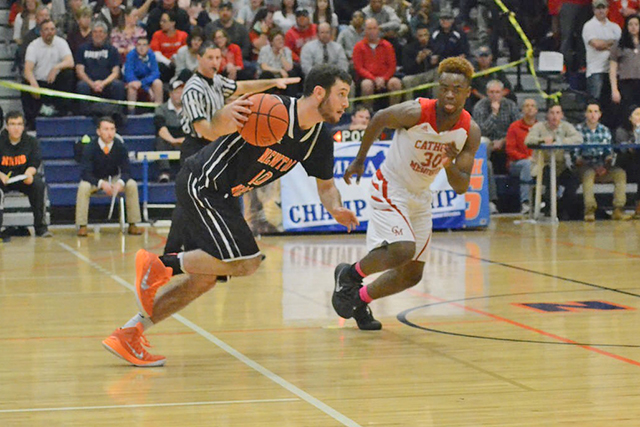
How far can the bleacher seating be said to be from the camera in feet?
52.0

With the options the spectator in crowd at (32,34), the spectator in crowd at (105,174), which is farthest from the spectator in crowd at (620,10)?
the spectator in crowd at (32,34)

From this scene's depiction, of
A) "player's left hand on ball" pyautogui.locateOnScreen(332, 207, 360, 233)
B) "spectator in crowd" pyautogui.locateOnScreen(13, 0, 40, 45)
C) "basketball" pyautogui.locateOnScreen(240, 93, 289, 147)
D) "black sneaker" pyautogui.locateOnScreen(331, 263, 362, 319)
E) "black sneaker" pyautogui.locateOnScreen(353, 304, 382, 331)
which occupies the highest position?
"spectator in crowd" pyautogui.locateOnScreen(13, 0, 40, 45)

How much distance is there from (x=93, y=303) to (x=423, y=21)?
10.8 meters

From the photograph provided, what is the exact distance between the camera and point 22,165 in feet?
46.9

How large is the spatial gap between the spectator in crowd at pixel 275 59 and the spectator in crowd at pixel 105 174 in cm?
301

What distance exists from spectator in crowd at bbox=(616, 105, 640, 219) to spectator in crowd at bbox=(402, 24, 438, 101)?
10.3ft

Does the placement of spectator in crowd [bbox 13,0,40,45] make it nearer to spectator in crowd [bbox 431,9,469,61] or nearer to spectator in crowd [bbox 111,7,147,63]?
spectator in crowd [bbox 111,7,147,63]

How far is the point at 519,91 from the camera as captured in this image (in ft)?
62.7

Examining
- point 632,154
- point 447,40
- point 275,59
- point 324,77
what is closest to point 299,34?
point 275,59

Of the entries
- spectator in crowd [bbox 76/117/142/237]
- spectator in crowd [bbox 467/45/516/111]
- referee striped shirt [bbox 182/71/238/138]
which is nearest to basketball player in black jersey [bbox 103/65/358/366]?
referee striped shirt [bbox 182/71/238/138]

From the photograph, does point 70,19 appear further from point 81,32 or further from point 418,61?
point 418,61

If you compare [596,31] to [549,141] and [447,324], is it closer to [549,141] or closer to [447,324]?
[549,141]

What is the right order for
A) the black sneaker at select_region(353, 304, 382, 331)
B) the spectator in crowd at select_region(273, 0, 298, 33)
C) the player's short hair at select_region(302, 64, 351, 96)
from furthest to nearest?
the spectator in crowd at select_region(273, 0, 298, 33) → the black sneaker at select_region(353, 304, 382, 331) → the player's short hair at select_region(302, 64, 351, 96)

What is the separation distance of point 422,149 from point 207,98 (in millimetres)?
2334
